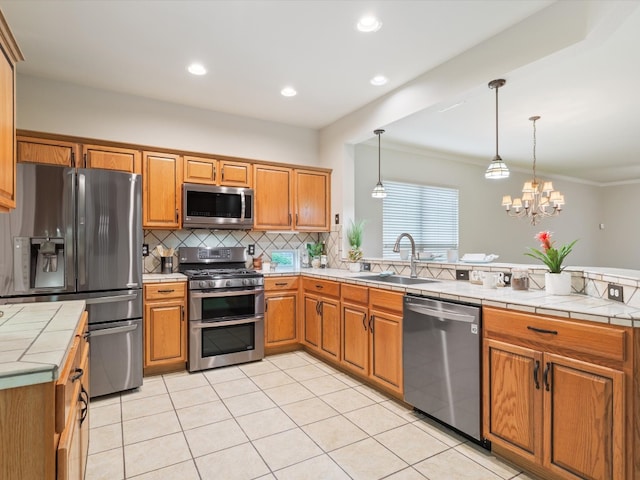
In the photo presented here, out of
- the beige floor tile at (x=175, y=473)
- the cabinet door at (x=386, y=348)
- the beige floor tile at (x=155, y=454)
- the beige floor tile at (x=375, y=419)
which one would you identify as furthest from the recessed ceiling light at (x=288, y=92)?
the beige floor tile at (x=175, y=473)

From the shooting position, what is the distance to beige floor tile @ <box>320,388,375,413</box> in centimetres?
269

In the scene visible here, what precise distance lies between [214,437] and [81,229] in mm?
1823

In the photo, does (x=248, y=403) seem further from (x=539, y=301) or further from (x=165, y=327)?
(x=539, y=301)

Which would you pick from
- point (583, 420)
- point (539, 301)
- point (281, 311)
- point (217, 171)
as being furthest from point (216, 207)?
point (583, 420)

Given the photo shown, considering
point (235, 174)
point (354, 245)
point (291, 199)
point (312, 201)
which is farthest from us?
point (312, 201)

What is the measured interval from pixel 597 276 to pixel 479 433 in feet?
3.70

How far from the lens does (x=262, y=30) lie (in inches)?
103

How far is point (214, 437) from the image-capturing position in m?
2.28

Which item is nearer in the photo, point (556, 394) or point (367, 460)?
point (556, 394)

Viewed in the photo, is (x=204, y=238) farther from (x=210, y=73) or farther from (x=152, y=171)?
(x=210, y=73)

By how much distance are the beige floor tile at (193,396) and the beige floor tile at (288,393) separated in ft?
1.45

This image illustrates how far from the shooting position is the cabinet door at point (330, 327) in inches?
134

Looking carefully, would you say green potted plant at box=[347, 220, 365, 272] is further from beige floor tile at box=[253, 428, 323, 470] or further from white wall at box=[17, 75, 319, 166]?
beige floor tile at box=[253, 428, 323, 470]

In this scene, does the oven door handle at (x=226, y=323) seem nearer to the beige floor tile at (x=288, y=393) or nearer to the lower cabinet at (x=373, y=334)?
the beige floor tile at (x=288, y=393)
